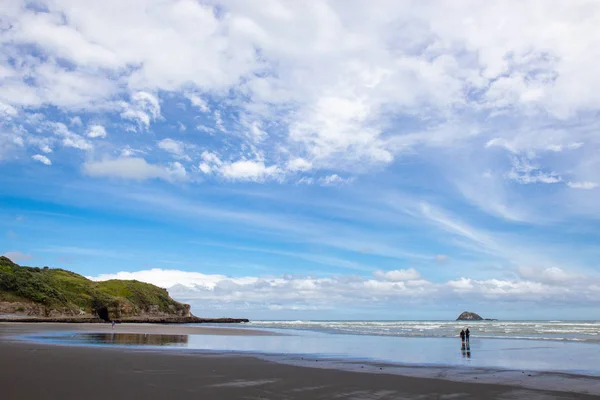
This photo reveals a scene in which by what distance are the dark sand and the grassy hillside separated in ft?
305

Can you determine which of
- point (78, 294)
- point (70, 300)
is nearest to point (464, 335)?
point (70, 300)

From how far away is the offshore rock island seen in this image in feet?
311

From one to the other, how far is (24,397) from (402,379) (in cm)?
1223

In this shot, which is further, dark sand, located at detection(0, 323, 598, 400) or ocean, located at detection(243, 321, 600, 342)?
ocean, located at detection(243, 321, 600, 342)

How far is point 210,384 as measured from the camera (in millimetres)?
14086

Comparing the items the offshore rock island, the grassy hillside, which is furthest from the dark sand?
the grassy hillside

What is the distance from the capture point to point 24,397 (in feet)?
35.9

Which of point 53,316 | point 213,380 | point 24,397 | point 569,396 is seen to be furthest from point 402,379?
point 53,316

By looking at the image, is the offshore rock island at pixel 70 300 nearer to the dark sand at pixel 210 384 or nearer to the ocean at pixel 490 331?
the ocean at pixel 490 331

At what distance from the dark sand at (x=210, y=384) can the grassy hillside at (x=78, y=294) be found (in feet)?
305

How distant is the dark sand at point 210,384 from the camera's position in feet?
39.9

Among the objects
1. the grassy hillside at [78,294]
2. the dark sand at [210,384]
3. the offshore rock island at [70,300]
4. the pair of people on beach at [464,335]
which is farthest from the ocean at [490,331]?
the grassy hillside at [78,294]

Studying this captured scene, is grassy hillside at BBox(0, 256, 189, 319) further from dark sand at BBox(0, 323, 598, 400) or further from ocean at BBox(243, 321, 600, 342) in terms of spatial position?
dark sand at BBox(0, 323, 598, 400)

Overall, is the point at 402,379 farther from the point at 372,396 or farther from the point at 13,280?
the point at 13,280
